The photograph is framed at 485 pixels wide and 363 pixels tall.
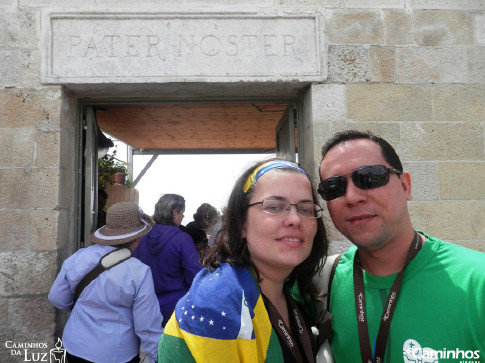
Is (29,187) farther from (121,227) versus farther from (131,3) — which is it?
(131,3)

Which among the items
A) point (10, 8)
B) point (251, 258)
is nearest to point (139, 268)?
point (251, 258)

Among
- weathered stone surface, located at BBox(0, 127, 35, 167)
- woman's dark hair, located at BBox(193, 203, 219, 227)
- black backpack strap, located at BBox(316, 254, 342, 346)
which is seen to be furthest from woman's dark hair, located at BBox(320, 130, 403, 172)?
woman's dark hair, located at BBox(193, 203, 219, 227)

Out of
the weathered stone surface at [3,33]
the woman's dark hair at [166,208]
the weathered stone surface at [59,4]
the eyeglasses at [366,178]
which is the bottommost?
the woman's dark hair at [166,208]

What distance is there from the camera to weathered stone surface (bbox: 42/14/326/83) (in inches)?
123

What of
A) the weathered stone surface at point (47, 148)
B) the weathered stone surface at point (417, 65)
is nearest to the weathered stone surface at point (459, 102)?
the weathered stone surface at point (417, 65)

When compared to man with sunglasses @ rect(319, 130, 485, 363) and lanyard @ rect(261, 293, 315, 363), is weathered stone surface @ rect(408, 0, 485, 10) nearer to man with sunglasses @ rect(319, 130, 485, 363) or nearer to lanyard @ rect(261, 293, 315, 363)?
man with sunglasses @ rect(319, 130, 485, 363)

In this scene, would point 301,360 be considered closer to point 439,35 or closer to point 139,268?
point 139,268

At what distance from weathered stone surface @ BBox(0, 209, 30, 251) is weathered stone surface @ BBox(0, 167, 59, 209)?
0.20 feet

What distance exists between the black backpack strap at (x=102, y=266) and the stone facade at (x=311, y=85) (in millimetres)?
760

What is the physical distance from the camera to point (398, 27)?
3248 millimetres

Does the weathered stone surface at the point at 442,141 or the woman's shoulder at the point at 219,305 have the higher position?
the weathered stone surface at the point at 442,141

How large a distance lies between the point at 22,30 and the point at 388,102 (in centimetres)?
307

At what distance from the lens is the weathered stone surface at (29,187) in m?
3.03

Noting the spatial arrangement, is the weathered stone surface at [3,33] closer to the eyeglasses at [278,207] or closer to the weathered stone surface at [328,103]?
the weathered stone surface at [328,103]
